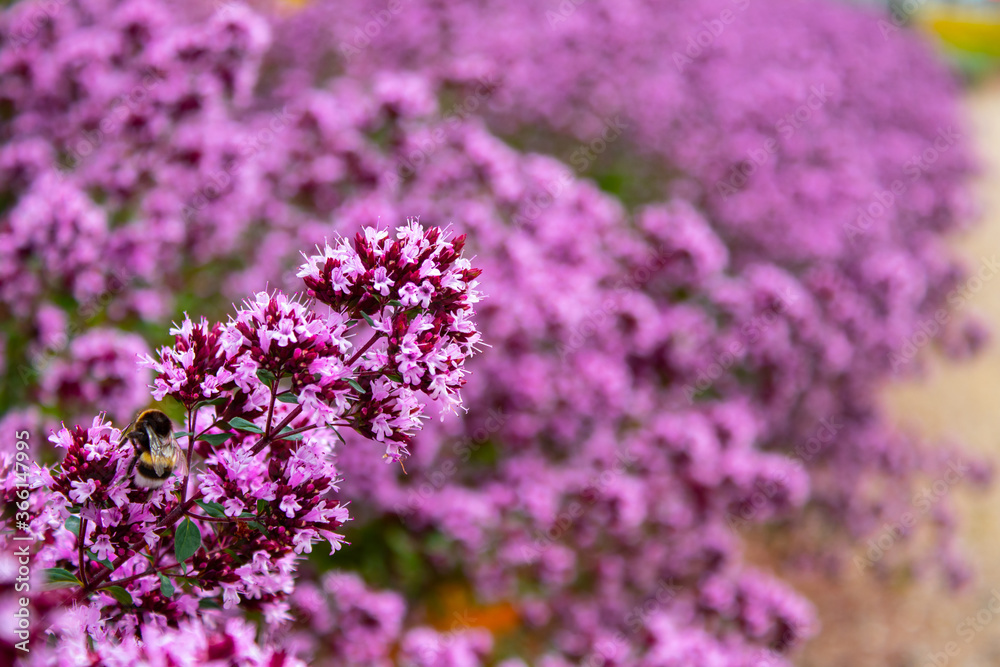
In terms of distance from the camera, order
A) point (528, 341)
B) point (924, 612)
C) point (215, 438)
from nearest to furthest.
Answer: point (215, 438)
point (528, 341)
point (924, 612)

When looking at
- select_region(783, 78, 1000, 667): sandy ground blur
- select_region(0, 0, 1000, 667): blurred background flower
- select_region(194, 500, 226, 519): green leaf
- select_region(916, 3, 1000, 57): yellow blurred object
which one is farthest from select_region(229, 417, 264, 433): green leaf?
select_region(916, 3, 1000, 57): yellow blurred object

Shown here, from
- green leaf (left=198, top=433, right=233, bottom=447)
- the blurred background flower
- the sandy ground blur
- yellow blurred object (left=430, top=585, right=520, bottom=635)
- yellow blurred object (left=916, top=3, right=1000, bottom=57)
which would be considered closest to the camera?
green leaf (left=198, top=433, right=233, bottom=447)

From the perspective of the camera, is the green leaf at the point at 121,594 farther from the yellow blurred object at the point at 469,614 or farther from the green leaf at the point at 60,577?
the yellow blurred object at the point at 469,614

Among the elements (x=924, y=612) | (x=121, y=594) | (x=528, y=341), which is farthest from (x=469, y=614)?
(x=121, y=594)

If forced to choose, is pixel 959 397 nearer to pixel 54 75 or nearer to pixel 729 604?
pixel 729 604

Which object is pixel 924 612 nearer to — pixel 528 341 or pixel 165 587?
pixel 528 341

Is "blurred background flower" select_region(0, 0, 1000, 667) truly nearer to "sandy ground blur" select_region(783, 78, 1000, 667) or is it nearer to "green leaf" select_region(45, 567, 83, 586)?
"sandy ground blur" select_region(783, 78, 1000, 667)

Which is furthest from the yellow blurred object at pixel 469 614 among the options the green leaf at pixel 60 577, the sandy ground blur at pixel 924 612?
the green leaf at pixel 60 577
